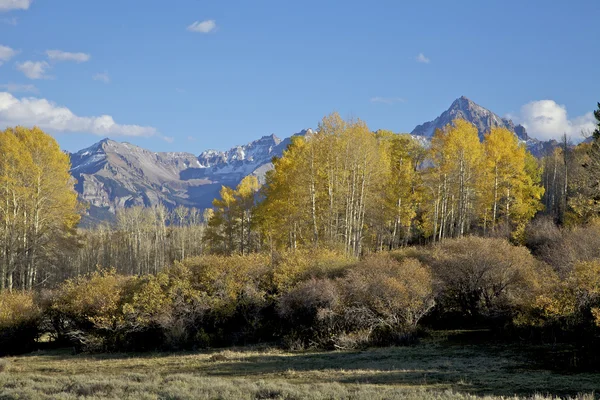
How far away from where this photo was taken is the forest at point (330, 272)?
83.4 feet

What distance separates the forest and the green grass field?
2.39 meters

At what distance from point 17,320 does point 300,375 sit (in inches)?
771

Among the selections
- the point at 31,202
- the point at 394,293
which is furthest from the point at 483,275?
the point at 31,202

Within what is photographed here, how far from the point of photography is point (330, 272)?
2933 cm

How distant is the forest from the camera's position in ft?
83.4

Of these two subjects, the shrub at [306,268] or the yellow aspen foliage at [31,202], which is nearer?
the shrub at [306,268]

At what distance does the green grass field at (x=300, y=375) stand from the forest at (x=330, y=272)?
239 centimetres

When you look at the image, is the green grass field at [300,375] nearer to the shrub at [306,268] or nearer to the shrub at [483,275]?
the shrub at [483,275]

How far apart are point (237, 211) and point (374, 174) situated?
803 inches

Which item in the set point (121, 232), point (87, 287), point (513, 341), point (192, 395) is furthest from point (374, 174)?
point (121, 232)

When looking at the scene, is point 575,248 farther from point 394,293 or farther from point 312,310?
point 312,310

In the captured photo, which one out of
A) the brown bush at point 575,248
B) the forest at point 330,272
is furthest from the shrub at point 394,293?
the brown bush at point 575,248

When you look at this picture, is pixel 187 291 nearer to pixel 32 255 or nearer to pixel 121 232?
pixel 32 255

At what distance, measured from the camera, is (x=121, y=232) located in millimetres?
90125
